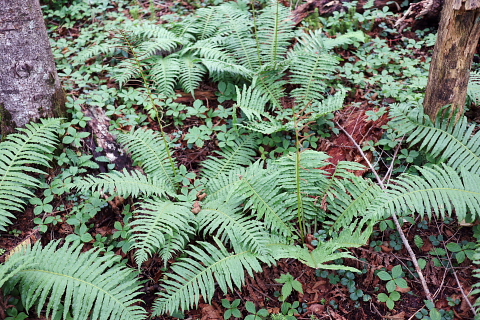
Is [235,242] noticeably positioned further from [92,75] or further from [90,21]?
[90,21]

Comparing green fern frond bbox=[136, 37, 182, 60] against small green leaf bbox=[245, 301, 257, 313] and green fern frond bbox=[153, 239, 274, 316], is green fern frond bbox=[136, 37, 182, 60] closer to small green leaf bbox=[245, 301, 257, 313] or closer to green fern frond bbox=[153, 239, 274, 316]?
green fern frond bbox=[153, 239, 274, 316]

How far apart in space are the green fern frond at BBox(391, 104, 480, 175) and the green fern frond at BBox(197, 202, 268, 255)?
58.7 inches

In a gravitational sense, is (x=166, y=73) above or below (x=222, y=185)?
above

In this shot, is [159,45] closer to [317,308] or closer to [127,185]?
[127,185]

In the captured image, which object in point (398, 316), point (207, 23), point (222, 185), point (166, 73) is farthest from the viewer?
point (207, 23)

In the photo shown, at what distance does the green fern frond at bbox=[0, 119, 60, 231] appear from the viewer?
310cm

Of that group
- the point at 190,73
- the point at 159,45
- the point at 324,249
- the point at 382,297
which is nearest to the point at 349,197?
the point at 324,249

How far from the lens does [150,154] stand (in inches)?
137

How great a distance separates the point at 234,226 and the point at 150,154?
3.73 feet

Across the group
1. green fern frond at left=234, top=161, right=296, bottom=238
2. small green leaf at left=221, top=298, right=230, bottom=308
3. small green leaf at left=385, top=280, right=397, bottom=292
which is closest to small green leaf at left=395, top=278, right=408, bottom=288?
small green leaf at left=385, top=280, right=397, bottom=292

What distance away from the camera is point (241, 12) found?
468cm

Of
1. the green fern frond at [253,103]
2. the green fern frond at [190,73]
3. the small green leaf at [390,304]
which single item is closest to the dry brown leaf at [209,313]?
the small green leaf at [390,304]

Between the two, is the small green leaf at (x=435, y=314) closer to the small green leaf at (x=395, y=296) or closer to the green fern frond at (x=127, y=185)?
the small green leaf at (x=395, y=296)

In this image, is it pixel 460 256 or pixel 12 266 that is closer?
pixel 12 266
